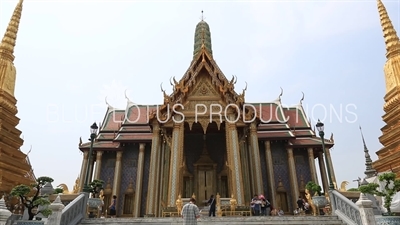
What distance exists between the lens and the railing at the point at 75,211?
760 cm

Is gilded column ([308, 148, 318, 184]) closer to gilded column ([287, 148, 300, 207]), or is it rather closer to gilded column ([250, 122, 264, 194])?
gilded column ([287, 148, 300, 207])

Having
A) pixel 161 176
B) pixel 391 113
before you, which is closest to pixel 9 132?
pixel 161 176

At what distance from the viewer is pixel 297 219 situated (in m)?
8.11

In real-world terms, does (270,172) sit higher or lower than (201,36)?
lower

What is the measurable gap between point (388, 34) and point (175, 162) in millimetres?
15520

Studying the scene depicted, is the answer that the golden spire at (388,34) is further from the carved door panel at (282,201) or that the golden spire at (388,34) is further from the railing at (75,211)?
the railing at (75,211)

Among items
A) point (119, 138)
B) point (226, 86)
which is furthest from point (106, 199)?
point (226, 86)

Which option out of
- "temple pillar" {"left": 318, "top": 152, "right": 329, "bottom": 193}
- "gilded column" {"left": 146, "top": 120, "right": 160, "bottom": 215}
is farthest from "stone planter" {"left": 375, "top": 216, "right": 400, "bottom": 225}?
"temple pillar" {"left": 318, "top": 152, "right": 329, "bottom": 193}

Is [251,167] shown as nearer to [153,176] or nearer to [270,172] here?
[270,172]

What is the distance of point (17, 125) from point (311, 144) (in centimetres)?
1459

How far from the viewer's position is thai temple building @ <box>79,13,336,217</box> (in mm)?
13594

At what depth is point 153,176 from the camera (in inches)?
555

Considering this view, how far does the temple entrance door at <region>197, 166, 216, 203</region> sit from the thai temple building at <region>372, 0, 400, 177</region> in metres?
8.30

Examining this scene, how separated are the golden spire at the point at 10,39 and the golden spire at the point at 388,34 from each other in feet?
68.0
